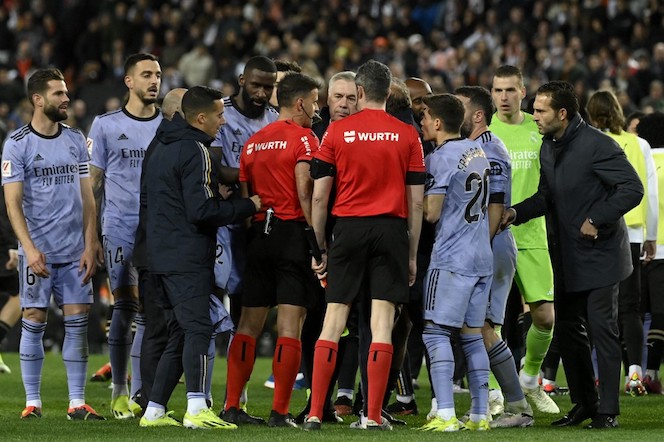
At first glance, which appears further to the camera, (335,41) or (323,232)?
(335,41)

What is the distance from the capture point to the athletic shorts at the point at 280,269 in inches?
330

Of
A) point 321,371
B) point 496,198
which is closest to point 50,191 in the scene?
point 321,371

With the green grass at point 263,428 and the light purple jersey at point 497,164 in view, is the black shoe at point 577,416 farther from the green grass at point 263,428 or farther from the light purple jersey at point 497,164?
the light purple jersey at point 497,164

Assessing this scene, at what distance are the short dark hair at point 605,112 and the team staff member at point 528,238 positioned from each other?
Answer: 945 millimetres

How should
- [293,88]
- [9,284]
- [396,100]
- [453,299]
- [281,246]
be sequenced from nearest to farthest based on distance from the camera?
[453,299]
[281,246]
[293,88]
[396,100]
[9,284]

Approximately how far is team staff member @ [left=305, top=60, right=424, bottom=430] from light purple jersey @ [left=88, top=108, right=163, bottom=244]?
6.22 feet

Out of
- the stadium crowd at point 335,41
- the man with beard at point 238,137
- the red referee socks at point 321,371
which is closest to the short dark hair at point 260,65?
the man with beard at point 238,137

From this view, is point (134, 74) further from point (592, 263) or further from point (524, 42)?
point (524, 42)

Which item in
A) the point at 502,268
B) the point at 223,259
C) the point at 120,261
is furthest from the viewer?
the point at 120,261

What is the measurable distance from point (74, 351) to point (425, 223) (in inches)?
106

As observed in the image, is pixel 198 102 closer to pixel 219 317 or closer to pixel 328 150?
pixel 328 150

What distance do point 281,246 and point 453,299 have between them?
122 centimetres

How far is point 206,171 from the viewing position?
8156 mm

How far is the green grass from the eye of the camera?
7.63 meters
